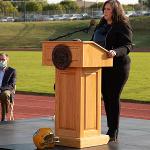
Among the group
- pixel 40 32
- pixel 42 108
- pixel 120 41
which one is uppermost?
pixel 120 41

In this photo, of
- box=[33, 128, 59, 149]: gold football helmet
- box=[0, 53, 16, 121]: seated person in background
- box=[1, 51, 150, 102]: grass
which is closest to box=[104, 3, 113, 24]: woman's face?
box=[33, 128, 59, 149]: gold football helmet

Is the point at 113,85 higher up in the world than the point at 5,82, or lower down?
higher up

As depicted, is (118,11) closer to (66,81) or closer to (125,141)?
(66,81)

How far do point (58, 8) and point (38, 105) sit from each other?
10526 cm

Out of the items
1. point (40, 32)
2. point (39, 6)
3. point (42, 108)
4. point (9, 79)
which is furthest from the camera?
point (39, 6)

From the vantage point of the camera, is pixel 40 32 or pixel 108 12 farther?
pixel 40 32

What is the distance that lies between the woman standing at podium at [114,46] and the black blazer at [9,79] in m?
4.05

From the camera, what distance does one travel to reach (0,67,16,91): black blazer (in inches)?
477

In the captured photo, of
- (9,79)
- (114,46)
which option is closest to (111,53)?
(114,46)

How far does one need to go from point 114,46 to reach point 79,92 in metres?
0.90

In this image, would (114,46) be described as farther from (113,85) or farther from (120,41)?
(113,85)

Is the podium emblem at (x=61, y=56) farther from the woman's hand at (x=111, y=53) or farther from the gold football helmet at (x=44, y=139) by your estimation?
the gold football helmet at (x=44, y=139)

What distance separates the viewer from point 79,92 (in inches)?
308

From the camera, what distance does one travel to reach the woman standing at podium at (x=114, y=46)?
320 inches
